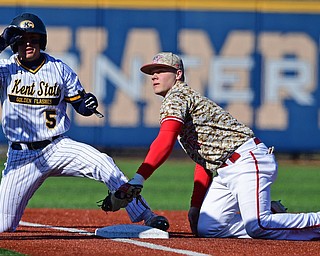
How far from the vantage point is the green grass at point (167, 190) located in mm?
10297

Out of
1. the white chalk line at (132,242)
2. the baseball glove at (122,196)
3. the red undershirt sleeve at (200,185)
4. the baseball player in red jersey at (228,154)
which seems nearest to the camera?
the white chalk line at (132,242)

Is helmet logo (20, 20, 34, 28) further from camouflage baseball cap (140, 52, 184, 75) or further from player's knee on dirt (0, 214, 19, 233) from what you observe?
player's knee on dirt (0, 214, 19, 233)

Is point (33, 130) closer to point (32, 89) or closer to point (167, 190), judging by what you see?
point (32, 89)

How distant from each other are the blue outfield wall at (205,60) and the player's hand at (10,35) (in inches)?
452

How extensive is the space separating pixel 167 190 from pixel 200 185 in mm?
5554

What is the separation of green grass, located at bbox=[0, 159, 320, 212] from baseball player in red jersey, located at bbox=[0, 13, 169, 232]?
3.18 metres

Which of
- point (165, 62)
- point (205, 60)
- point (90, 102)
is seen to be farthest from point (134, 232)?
point (205, 60)

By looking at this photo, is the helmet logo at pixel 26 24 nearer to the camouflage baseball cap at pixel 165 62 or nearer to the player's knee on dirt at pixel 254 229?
the camouflage baseball cap at pixel 165 62

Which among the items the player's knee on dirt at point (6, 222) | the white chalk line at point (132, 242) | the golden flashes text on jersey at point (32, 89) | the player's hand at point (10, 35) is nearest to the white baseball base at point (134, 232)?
the white chalk line at point (132, 242)

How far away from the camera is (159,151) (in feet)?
19.3

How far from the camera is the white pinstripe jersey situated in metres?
6.61

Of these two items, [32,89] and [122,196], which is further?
[32,89]

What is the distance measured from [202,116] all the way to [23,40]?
4.73 feet

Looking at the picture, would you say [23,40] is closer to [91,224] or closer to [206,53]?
[91,224]
